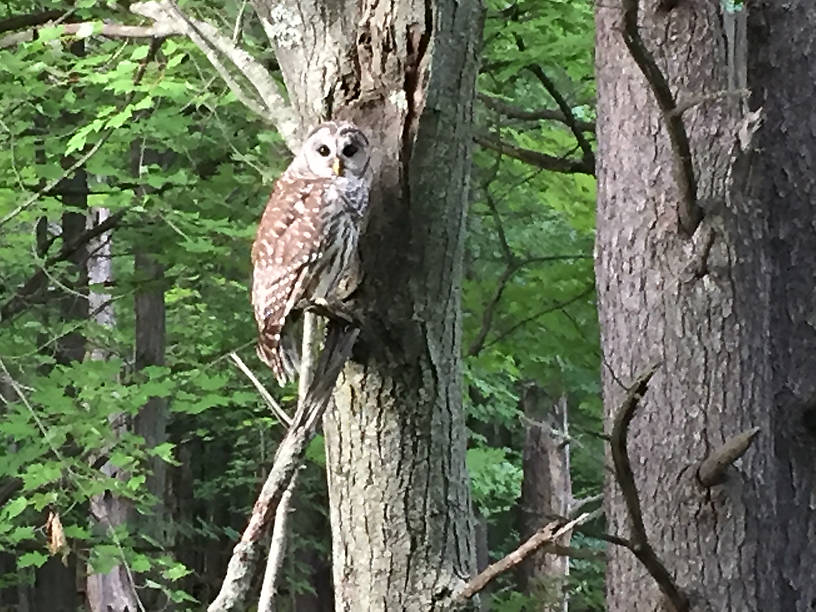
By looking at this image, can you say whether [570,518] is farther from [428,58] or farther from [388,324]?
[428,58]

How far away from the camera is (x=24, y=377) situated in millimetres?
5508

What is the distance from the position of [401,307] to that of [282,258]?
0.62 metres

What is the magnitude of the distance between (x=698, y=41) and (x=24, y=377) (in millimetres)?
4199

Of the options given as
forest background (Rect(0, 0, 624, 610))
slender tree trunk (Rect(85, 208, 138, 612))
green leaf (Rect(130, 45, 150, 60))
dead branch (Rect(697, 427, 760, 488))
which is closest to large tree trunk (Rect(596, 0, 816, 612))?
dead branch (Rect(697, 427, 760, 488))

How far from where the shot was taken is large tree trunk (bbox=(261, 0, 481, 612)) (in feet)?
6.84

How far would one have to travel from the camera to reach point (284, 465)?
1712mm

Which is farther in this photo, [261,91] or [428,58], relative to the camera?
[261,91]

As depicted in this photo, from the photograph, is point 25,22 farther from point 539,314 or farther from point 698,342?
point 698,342

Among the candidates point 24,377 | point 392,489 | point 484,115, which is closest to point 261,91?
point 392,489

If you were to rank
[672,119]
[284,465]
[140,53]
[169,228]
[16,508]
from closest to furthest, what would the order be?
[284,465], [672,119], [140,53], [16,508], [169,228]

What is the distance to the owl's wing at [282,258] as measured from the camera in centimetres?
254

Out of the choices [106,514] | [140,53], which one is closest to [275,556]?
[140,53]

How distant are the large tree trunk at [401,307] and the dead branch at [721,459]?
600 millimetres

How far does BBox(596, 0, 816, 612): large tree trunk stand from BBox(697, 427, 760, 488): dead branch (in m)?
0.04
